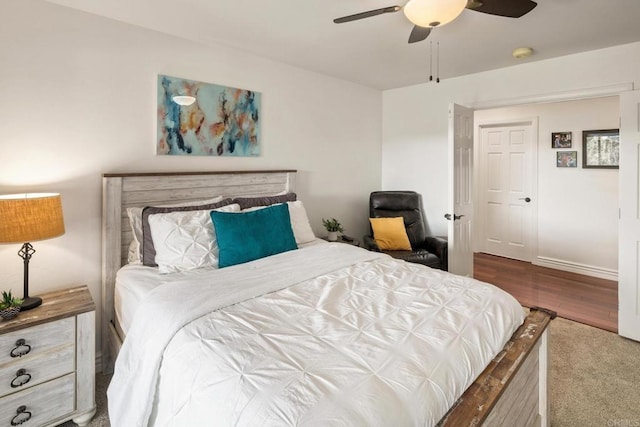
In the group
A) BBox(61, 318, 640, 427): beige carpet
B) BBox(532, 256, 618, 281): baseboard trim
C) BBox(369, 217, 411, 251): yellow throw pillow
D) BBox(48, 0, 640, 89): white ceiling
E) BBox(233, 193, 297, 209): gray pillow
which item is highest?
BBox(48, 0, 640, 89): white ceiling

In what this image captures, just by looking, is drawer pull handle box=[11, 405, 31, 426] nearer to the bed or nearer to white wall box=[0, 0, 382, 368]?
the bed

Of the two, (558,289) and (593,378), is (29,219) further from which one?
(558,289)

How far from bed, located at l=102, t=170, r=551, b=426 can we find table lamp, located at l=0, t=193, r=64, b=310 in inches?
18.9

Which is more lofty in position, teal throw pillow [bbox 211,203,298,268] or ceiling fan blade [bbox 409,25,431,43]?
ceiling fan blade [bbox 409,25,431,43]

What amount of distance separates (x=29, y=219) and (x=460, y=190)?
3.42m

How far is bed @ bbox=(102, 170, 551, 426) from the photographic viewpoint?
1043 mm

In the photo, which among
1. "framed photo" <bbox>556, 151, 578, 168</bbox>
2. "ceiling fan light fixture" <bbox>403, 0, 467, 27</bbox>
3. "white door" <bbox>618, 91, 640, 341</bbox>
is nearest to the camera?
"ceiling fan light fixture" <bbox>403, 0, 467, 27</bbox>

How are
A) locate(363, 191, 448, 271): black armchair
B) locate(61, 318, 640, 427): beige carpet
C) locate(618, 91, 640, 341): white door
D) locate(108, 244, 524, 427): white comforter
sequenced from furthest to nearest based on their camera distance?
locate(363, 191, 448, 271): black armchair < locate(618, 91, 640, 341): white door < locate(61, 318, 640, 427): beige carpet < locate(108, 244, 524, 427): white comforter

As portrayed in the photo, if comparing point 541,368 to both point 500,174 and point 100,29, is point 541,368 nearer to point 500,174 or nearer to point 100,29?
point 100,29

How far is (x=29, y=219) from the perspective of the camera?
1784mm

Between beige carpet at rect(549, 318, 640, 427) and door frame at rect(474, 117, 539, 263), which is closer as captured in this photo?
beige carpet at rect(549, 318, 640, 427)

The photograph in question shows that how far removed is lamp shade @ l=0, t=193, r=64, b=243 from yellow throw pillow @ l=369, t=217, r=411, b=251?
280cm

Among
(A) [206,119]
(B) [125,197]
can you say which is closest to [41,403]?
(B) [125,197]

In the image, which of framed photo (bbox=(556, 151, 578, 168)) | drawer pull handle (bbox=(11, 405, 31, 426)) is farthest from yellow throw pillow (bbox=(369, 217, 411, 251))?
drawer pull handle (bbox=(11, 405, 31, 426))
